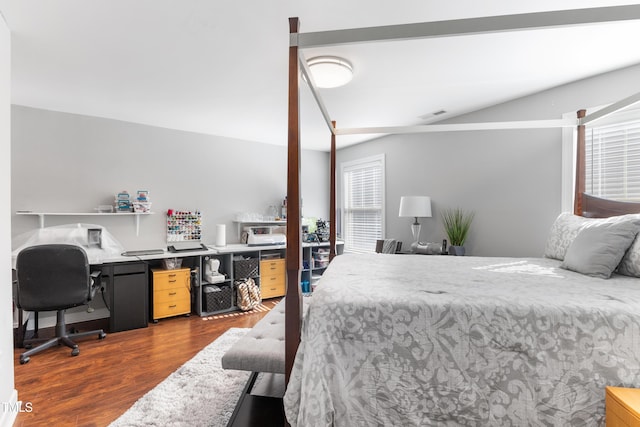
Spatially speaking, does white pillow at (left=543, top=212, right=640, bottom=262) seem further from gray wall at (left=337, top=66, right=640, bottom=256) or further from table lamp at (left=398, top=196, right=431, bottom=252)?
table lamp at (left=398, top=196, right=431, bottom=252)

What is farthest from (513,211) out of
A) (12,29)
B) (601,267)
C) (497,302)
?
(12,29)

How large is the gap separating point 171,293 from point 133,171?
1.55 m

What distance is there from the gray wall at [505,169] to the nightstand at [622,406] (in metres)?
2.07

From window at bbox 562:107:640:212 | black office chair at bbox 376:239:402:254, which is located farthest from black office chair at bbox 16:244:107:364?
window at bbox 562:107:640:212

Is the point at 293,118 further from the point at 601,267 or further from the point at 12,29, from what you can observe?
the point at 12,29

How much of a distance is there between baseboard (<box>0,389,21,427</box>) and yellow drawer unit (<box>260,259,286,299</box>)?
8.44 feet

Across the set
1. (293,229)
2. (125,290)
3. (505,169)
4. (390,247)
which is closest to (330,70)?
(293,229)

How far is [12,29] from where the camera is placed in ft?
5.85

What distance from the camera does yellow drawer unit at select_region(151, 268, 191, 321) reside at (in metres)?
3.38

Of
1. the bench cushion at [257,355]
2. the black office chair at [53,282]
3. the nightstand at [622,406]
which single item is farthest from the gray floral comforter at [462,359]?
the black office chair at [53,282]

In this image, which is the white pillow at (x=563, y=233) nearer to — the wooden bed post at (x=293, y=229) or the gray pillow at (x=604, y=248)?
the gray pillow at (x=604, y=248)

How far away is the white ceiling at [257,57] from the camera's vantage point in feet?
5.32

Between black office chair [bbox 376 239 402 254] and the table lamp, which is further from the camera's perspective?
black office chair [bbox 376 239 402 254]

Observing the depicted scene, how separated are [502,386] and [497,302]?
0.91 ft
